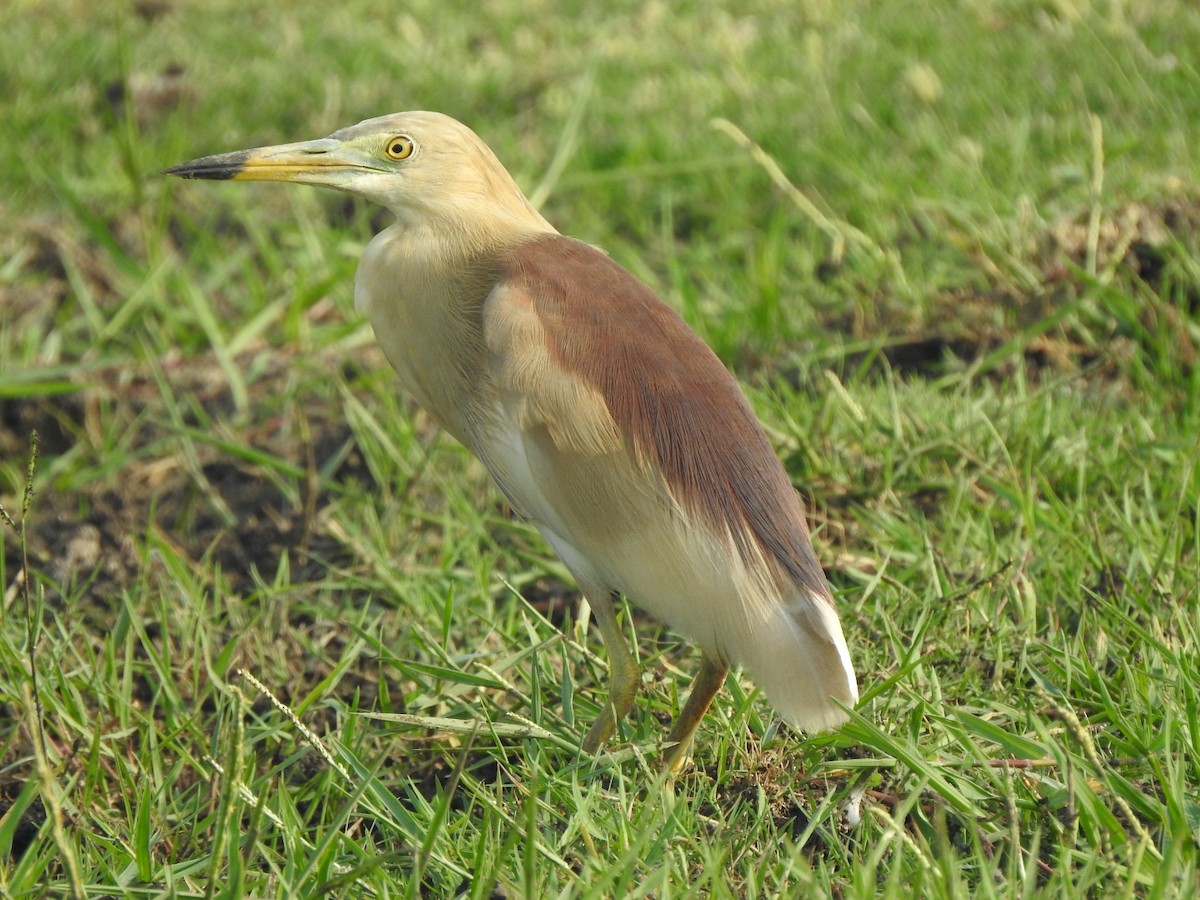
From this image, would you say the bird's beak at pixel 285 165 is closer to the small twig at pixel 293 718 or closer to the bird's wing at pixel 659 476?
the bird's wing at pixel 659 476

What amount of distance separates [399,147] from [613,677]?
1016 millimetres

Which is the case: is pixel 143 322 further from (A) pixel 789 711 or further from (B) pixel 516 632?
(A) pixel 789 711

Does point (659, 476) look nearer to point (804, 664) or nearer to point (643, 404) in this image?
point (643, 404)

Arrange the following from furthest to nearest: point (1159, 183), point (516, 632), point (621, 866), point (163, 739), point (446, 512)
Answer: point (1159, 183) → point (446, 512) → point (516, 632) → point (163, 739) → point (621, 866)

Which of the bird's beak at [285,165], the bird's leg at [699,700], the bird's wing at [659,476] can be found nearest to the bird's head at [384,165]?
the bird's beak at [285,165]

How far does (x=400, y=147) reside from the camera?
2.57 meters

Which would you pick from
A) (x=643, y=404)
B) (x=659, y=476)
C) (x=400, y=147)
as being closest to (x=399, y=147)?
(x=400, y=147)

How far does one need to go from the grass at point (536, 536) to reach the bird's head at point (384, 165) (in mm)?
754

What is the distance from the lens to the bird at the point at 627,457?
2.18 m

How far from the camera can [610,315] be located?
2332mm

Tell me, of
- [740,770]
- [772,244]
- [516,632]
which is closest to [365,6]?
[772,244]

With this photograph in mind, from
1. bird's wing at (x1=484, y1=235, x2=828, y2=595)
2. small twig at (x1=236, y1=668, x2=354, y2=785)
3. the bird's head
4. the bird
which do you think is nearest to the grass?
small twig at (x1=236, y1=668, x2=354, y2=785)

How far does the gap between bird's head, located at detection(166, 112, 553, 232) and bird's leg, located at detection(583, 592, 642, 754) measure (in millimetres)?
761

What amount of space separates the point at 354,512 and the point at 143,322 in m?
1.33
